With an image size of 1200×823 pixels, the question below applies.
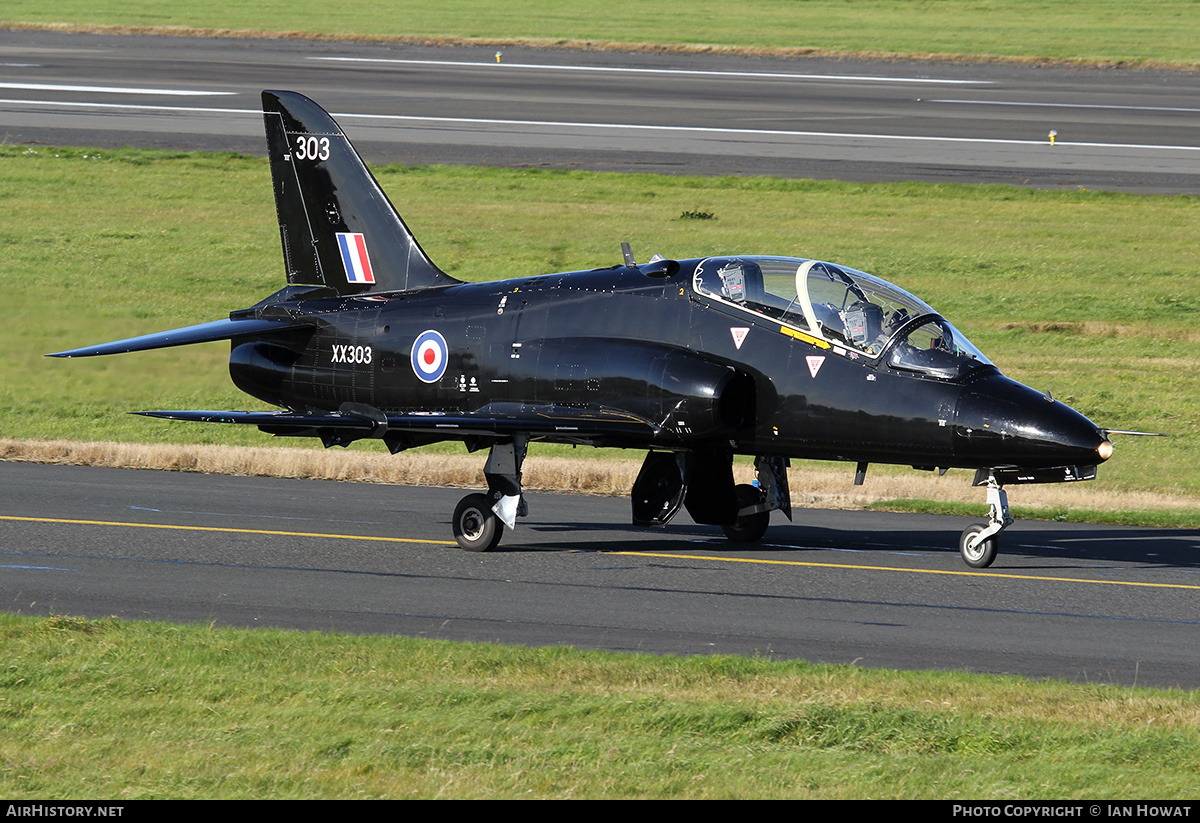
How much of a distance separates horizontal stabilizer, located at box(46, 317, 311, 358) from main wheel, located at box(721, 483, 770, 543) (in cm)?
600

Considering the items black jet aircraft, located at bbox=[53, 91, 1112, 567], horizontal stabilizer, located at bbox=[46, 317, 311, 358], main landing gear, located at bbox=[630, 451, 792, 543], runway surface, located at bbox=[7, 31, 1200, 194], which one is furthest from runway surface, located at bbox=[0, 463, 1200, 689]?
runway surface, located at bbox=[7, 31, 1200, 194]

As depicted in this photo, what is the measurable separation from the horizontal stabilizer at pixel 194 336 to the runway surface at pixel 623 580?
213 cm

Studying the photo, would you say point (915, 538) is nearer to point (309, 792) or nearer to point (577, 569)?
point (577, 569)

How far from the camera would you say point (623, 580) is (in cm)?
1599

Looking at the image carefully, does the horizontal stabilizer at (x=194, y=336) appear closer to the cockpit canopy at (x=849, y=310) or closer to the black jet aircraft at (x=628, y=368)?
the black jet aircraft at (x=628, y=368)

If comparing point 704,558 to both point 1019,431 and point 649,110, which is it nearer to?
point 1019,431

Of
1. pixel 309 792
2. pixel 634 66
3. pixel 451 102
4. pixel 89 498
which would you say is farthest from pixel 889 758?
pixel 634 66

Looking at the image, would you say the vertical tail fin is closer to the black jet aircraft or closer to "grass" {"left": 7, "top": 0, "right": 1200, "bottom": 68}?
the black jet aircraft

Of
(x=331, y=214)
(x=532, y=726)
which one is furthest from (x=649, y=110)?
(x=532, y=726)

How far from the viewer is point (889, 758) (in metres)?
9.78

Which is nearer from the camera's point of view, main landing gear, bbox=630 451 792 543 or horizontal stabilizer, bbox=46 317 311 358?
main landing gear, bbox=630 451 792 543

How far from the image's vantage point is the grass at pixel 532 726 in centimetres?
Answer: 917

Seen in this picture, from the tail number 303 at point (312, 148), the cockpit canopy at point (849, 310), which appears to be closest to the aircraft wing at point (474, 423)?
the cockpit canopy at point (849, 310)

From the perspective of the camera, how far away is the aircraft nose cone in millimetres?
14891
